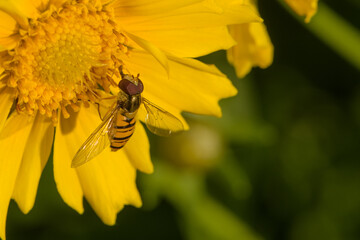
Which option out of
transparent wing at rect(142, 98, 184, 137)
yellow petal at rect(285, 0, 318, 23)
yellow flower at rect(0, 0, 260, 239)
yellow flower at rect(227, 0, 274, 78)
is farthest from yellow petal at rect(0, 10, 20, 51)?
yellow petal at rect(285, 0, 318, 23)

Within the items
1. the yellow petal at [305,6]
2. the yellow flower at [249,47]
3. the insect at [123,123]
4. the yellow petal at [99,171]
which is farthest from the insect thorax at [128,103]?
the yellow petal at [305,6]

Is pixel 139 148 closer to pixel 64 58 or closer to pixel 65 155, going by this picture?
pixel 65 155

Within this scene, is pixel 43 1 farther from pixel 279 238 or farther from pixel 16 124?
pixel 279 238

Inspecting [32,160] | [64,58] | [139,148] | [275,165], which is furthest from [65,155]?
[275,165]

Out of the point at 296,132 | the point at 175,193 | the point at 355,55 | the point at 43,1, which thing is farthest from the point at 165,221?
the point at 43,1

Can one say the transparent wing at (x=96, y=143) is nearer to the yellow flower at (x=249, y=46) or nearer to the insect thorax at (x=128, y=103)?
the insect thorax at (x=128, y=103)

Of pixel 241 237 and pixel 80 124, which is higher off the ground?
pixel 80 124
